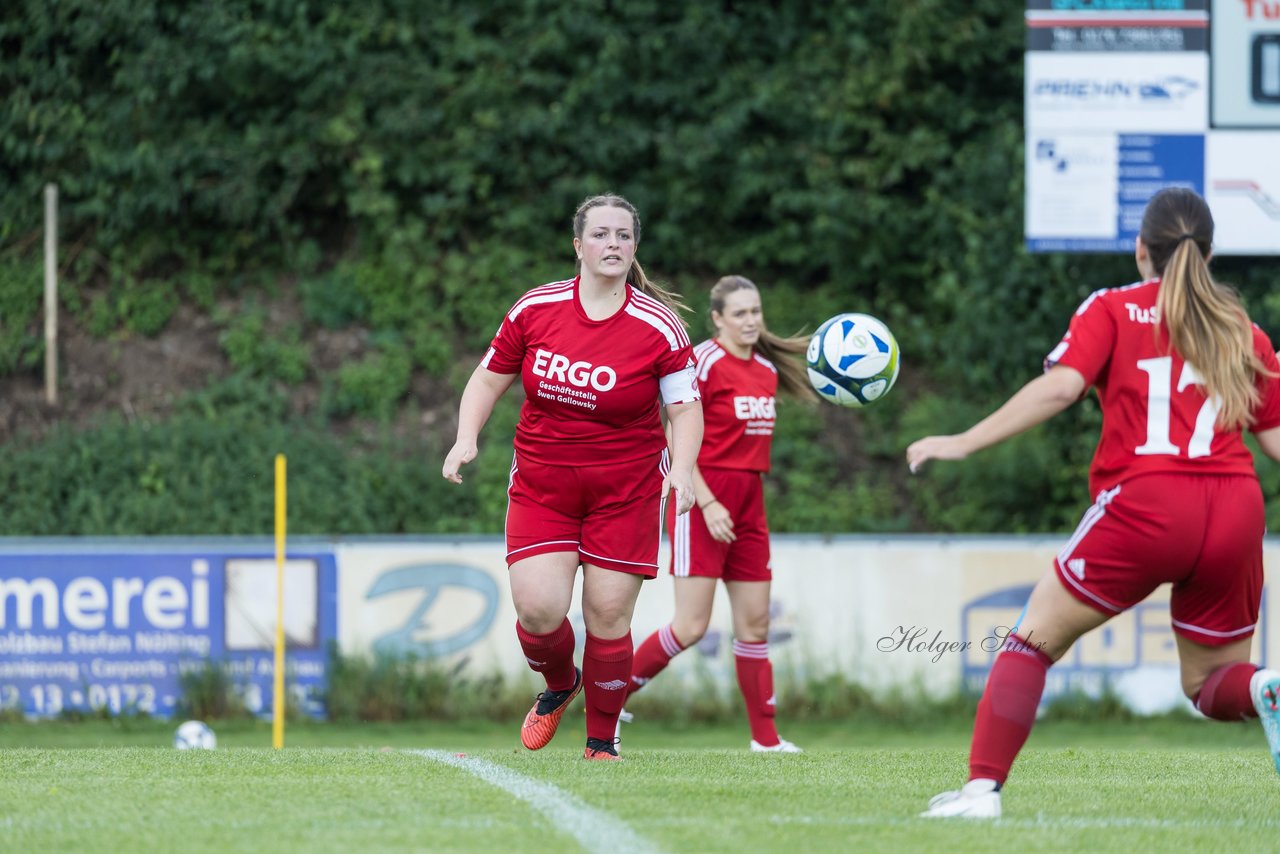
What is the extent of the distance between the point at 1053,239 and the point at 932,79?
17.0 ft

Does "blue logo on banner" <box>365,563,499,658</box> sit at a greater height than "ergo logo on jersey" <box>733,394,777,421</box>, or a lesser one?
lesser

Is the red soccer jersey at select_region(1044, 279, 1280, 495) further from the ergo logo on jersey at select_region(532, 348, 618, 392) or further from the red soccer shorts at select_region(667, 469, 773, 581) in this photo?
the red soccer shorts at select_region(667, 469, 773, 581)

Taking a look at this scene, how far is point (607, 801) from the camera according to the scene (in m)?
4.77

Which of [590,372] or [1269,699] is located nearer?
[1269,699]

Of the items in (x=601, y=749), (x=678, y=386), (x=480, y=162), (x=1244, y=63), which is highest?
(x=1244, y=63)

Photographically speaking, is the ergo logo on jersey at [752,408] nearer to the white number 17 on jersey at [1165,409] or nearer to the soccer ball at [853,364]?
the soccer ball at [853,364]

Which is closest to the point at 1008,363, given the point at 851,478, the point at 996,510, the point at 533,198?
the point at 996,510

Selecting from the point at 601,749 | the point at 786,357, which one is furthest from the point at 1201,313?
the point at 786,357

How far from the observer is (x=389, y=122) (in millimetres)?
16125

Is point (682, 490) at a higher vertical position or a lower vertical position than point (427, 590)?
higher

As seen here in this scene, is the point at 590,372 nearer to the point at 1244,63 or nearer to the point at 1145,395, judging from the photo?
the point at 1145,395

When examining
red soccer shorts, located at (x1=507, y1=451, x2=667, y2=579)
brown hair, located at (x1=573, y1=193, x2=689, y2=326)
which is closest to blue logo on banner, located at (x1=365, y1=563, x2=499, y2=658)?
brown hair, located at (x1=573, y1=193, x2=689, y2=326)

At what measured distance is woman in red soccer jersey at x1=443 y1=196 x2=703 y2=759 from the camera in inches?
222

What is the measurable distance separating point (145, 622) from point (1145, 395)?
27.0 feet
